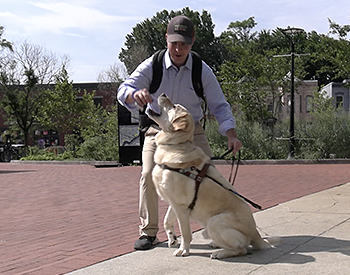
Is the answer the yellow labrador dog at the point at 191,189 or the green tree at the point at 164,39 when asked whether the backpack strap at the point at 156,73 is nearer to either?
the yellow labrador dog at the point at 191,189

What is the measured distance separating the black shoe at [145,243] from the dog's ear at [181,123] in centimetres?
134

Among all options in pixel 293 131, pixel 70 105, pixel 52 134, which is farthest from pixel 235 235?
pixel 52 134

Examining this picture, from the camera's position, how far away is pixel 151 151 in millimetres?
4992

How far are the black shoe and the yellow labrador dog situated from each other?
607 millimetres

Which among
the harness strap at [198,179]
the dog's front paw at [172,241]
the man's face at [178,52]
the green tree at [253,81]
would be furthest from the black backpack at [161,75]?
the green tree at [253,81]

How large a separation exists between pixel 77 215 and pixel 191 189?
11.3ft

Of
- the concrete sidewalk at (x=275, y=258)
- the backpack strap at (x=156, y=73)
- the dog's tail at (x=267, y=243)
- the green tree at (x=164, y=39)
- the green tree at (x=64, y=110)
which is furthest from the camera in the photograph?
the green tree at (x=164, y=39)

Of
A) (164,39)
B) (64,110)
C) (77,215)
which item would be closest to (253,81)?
(64,110)

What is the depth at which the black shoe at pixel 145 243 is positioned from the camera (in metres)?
4.95

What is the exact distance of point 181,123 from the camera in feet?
13.9

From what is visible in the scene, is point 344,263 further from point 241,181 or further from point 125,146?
point 125,146

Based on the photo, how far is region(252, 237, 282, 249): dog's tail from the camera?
466 centimetres

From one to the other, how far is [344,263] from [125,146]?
15.6 metres

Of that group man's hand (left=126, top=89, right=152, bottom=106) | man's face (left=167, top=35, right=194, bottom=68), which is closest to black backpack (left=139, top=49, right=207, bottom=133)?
man's face (left=167, top=35, right=194, bottom=68)
